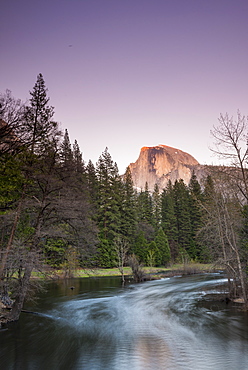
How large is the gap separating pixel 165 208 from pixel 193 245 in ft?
36.5

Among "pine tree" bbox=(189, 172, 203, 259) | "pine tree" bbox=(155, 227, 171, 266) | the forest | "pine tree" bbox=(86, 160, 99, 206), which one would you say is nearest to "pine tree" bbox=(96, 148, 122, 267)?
"pine tree" bbox=(86, 160, 99, 206)

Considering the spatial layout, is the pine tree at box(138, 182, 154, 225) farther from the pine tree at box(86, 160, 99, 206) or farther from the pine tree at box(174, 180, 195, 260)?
the pine tree at box(86, 160, 99, 206)

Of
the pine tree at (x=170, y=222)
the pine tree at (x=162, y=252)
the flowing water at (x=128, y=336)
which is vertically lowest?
the flowing water at (x=128, y=336)

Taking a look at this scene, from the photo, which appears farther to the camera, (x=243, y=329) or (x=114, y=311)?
(x=114, y=311)

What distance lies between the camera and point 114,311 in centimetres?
1766

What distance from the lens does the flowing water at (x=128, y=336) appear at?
8.96 metres

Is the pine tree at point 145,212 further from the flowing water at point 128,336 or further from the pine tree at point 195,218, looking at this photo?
the flowing water at point 128,336

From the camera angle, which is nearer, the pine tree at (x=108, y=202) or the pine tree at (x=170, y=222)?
the pine tree at (x=108, y=202)

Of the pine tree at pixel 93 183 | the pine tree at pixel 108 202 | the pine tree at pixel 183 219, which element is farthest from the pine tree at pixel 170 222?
the pine tree at pixel 93 183

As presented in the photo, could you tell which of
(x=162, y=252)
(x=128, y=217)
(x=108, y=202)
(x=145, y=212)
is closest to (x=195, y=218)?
(x=145, y=212)

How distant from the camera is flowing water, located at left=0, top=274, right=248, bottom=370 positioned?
8961 millimetres

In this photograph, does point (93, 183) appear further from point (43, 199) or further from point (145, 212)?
point (43, 199)

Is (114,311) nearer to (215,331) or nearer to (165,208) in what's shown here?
(215,331)

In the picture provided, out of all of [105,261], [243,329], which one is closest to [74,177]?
[243,329]
